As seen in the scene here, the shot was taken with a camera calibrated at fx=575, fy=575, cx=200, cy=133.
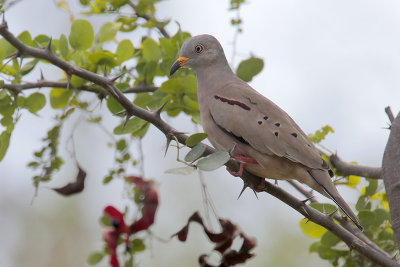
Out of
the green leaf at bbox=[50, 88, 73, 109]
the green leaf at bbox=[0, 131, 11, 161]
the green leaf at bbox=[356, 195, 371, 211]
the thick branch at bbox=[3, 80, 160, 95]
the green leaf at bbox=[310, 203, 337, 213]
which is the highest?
the green leaf at bbox=[310, 203, 337, 213]

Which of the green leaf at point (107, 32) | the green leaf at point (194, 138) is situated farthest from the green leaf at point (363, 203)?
the green leaf at point (107, 32)

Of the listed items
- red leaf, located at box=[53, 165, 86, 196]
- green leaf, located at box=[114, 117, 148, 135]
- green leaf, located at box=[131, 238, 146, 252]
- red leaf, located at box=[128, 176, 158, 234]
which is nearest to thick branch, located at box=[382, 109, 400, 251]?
red leaf, located at box=[128, 176, 158, 234]

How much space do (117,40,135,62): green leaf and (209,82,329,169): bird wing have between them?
2.87 feet

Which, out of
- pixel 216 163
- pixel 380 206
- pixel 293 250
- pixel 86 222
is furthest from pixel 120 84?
pixel 86 222

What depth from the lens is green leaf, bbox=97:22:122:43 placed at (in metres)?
5.52

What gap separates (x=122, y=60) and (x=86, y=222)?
A: 318 inches

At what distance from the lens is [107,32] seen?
18.2 feet

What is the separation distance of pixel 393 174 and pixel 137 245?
1.89 metres

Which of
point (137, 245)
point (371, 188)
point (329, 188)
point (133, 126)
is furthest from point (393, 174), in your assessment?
point (133, 126)

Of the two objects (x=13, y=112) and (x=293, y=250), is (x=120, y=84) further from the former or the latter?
(x=293, y=250)

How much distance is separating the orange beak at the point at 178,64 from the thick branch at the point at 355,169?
65.6 inches

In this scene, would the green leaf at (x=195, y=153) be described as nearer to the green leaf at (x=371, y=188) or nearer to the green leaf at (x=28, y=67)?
the green leaf at (x=28, y=67)

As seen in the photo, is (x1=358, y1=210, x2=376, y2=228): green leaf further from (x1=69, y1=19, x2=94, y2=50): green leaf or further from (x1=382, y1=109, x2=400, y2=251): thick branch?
(x1=69, y1=19, x2=94, y2=50): green leaf

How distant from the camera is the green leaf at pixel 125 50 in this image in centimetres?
526
